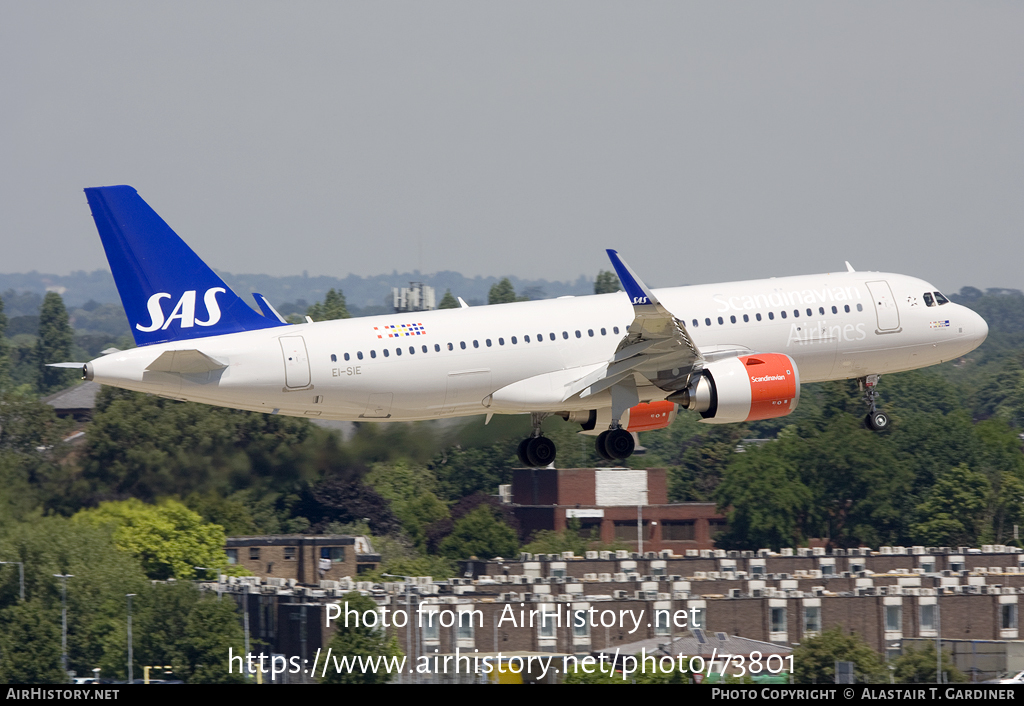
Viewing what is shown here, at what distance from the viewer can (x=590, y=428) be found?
151ft

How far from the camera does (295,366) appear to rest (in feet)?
131

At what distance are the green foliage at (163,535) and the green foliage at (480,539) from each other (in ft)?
67.4

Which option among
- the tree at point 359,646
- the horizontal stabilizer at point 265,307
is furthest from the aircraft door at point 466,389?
the tree at point 359,646

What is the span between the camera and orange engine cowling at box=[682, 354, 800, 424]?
42594mm

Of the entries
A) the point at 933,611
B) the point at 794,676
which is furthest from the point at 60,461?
the point at 933,611

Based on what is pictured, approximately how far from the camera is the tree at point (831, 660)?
59.2m

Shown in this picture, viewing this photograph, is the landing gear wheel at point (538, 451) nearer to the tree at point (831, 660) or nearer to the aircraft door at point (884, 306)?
the aircraft door at point (884, 306)

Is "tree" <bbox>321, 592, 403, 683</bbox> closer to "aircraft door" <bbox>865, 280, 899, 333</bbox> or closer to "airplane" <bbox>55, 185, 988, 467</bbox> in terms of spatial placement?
"airplane" <bbox>55, 185, 988, 467</bbox>

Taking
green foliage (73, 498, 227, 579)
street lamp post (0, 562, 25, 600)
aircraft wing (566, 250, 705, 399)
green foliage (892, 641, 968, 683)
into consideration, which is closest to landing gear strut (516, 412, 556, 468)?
aircraft wing (566, 250, 705, 399)

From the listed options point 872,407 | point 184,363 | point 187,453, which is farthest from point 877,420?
point 187,453

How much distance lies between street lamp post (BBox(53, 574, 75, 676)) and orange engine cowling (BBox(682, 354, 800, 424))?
37.6m

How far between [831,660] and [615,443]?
20666 mm

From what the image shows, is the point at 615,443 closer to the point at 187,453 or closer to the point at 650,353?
the point at 650,353

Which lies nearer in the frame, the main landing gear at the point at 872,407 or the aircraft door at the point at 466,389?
the aircraft door at the point at 466,389
